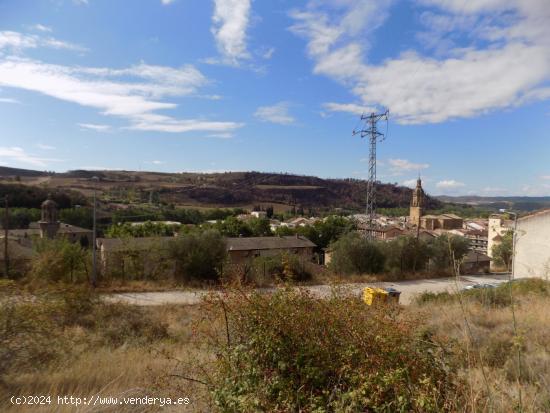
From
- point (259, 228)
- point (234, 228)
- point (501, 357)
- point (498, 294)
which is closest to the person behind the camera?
point (501, 357)

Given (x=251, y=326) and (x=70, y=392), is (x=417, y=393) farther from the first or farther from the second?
(x=70, y=392)

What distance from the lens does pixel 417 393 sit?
8.19 feet

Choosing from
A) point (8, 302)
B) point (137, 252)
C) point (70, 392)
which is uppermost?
point (8, 302)

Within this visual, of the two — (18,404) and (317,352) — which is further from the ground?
(317,352)

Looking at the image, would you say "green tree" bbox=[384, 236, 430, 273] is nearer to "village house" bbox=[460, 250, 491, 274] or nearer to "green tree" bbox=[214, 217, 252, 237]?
"village house" bbox=[460, 250, 491, 274]

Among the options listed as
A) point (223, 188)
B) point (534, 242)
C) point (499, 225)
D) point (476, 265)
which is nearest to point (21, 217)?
point (476, 265)

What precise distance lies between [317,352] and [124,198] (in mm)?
60485

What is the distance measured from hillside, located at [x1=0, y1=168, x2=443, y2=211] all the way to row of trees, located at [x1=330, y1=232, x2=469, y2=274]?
1641 inches

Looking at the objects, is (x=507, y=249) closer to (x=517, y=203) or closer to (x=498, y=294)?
(x=517, y=203)

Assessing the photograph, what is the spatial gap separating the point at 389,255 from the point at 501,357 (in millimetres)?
20404

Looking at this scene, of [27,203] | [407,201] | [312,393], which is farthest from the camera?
[407,201]

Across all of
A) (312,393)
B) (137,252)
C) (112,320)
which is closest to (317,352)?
(312,393)

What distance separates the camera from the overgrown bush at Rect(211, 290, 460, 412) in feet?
8.44

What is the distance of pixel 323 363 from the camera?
2961 mm
